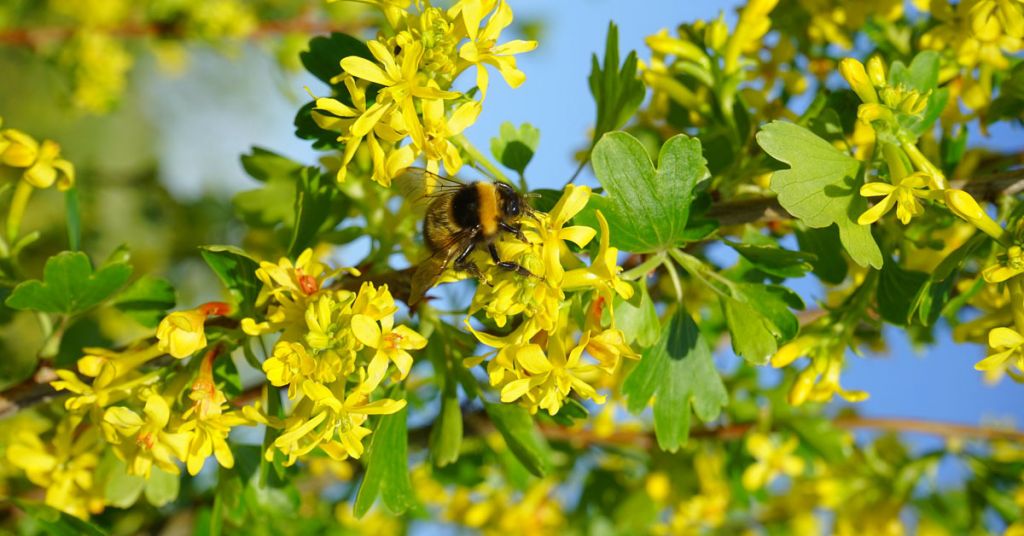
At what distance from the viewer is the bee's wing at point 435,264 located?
1123 mm

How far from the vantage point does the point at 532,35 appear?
4016 mm

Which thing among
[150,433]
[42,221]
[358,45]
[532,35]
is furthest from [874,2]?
[42,221]

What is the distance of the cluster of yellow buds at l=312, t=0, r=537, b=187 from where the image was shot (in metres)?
1.01

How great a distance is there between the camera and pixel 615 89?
1.26 metres

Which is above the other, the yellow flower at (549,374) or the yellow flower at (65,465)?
the yellow flower at (549,374)

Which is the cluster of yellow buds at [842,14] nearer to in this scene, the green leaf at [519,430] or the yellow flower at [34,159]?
the green leaf at [519,430]

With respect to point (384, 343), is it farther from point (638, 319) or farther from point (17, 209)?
point (17, 209)

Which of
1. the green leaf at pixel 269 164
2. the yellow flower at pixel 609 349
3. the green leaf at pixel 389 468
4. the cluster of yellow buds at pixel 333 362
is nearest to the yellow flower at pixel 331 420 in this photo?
the cluster of yellow buds at pixel 333 362

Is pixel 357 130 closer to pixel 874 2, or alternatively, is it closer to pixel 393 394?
pixel 393 394

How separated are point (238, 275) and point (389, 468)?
1.09 ft

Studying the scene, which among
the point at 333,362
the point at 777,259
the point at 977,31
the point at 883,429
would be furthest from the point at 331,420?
the point at 883,429

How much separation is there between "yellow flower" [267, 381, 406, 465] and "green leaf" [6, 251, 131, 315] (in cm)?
40

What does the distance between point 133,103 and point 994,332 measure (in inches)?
205

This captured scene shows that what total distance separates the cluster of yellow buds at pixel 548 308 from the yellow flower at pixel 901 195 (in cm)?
32
